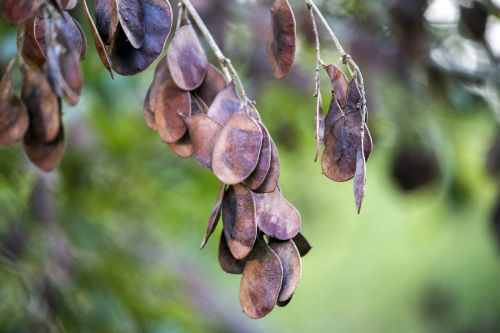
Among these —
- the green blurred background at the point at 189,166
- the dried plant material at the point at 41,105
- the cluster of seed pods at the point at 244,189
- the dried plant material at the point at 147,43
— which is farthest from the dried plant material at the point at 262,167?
the green blurred background at the point at 189,166

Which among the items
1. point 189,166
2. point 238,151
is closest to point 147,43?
point 238,151

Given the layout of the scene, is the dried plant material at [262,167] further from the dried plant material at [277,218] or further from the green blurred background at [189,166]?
the green blurred background at [189,166]

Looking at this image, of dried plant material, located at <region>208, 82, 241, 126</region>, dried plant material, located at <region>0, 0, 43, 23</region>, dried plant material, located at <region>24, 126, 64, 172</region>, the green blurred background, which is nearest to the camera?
dried plant material, located at <region>0, 0, 43, 23</region>

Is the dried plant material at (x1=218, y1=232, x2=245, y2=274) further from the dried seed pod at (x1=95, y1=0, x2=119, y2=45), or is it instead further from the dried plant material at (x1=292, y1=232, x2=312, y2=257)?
the dried seed pod at (x1=95, y1=0, x2=119, y2=45)

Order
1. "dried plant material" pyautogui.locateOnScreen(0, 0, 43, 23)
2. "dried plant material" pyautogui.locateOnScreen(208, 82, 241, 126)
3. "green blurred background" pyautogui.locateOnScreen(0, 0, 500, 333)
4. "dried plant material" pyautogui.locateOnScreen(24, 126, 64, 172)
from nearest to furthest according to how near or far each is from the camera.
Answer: "dried plant material" pyautogui.locateOnScreen(0, 0, 43, 23) → "dried plant material" pyautogui.locateOnScreen(208, 82, 241, 126) → "dried plant material" pyautogui.locateOnScreen(24, 126, 64, 172) → "green blurred background" pyautogui.locateOnScreen(0, 0, 500, 333)

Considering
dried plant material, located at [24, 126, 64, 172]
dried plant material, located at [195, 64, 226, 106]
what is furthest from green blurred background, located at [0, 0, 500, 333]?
dried plant material, located at [195, 64, 226, 106]

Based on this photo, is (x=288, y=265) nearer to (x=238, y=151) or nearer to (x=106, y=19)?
(x=238, y=151)

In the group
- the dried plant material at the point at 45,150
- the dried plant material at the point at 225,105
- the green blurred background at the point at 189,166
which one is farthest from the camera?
the green blurred background at the point at 189,166

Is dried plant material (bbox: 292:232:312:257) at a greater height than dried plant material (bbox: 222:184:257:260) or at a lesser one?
lesser
